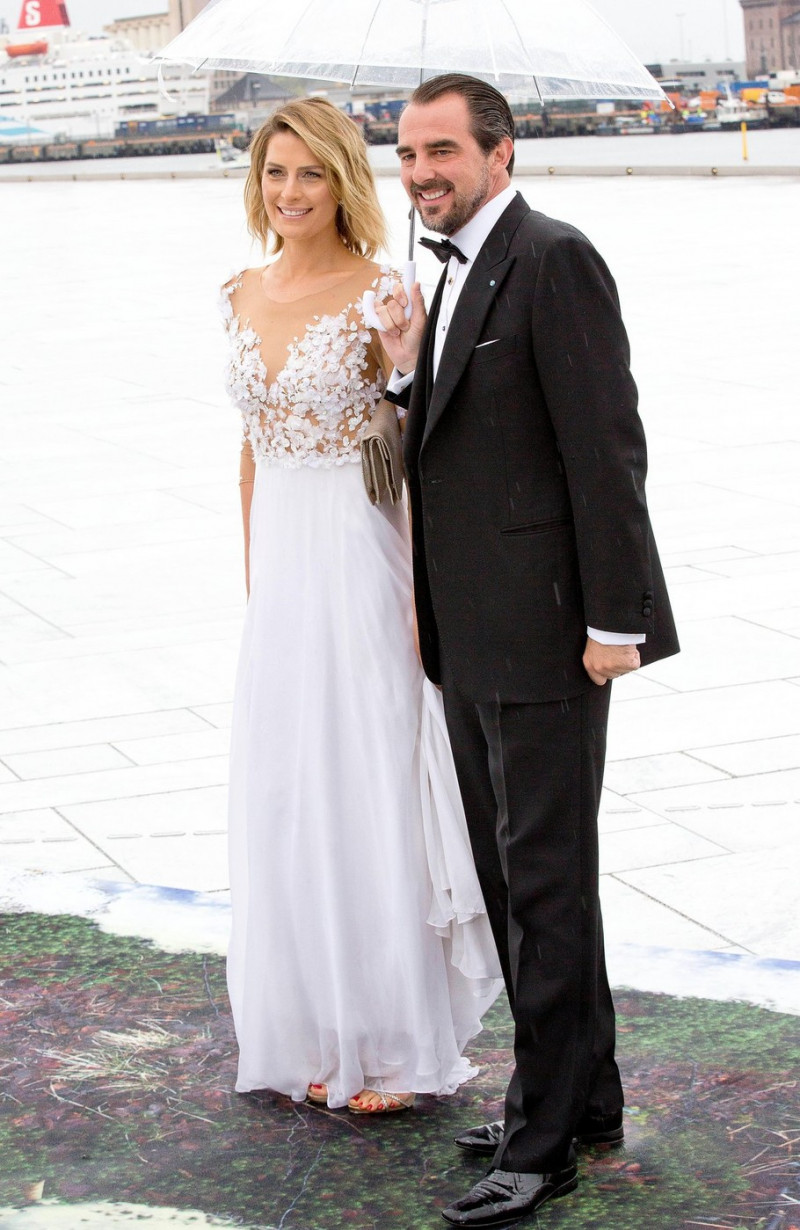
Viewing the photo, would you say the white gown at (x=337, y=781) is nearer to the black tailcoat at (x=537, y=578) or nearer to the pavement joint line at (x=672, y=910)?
the black tailcoat at (x=537, y=578)

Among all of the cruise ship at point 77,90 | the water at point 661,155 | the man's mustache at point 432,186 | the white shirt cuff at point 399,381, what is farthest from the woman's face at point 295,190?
the cruise ship at point 77,90

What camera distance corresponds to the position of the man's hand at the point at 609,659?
2781mm

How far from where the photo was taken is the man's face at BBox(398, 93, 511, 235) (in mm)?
2760

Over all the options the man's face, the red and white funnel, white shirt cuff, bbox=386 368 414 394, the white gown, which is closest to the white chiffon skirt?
the white gown

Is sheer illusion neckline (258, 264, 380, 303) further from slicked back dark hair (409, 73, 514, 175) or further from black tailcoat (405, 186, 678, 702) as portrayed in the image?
slicked back dark hair (409, 73, 514, 175)

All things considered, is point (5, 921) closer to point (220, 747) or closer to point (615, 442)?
point (220, 747)

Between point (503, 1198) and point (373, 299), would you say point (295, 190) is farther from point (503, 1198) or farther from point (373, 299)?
point (503, 1198)

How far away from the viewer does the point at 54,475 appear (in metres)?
9.94

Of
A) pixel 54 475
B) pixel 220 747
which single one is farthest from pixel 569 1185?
pixel 54 475

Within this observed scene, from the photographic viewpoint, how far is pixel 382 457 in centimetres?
321

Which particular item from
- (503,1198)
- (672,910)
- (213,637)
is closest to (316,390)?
(503,1198)

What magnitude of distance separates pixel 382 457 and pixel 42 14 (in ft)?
590

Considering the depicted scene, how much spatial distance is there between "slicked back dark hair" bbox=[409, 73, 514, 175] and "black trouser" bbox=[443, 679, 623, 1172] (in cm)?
94

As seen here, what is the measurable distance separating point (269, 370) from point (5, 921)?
1.78 meters
